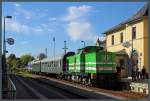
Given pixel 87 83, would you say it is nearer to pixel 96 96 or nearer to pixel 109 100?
pixel 96 96

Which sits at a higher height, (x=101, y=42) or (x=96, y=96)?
(x=101, y=42)

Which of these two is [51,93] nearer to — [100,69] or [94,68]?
[94,68]

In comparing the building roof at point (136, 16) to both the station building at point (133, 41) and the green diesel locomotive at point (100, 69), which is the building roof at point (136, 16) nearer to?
the station building at point (133, 41)

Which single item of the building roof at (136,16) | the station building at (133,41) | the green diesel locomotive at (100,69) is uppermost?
the building roof at (136,16)

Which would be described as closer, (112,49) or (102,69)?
(102,69)

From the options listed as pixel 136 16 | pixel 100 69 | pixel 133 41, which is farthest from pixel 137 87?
pixel 136 16

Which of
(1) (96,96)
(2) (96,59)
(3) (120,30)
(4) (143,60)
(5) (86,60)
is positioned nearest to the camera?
(1) (96,96)

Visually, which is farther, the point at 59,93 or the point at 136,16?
the point at 136,16

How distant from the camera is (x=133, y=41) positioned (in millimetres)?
49031

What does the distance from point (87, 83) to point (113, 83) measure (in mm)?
2533

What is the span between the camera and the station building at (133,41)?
46.2 meters

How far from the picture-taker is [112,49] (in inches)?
2251

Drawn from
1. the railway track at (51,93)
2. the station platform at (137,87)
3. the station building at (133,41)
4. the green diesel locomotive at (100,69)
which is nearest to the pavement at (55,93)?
the railway track at (51,93)

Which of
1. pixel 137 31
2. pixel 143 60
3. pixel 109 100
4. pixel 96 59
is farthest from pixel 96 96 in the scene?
pixel 137 31
